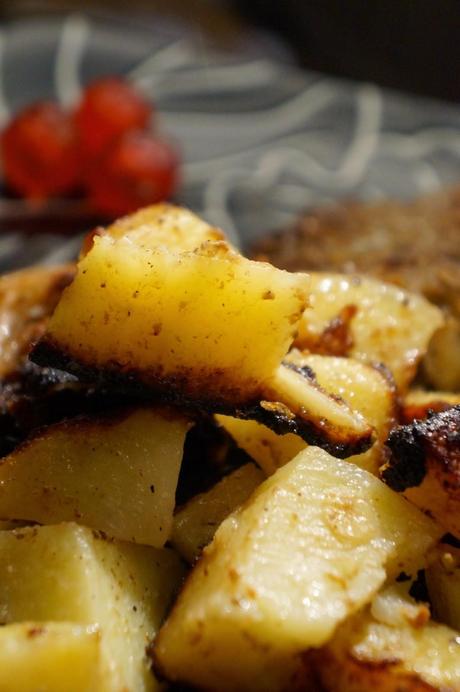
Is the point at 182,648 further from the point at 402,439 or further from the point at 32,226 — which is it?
the point at 32,226

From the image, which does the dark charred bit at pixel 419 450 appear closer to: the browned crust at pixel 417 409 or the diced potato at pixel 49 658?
the browned crust at pixel 417 409

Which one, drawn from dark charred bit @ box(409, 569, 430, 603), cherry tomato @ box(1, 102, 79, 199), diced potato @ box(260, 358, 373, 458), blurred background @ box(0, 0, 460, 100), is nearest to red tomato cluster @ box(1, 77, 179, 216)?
cherry tomato @ box(1, 102, 79, 199)

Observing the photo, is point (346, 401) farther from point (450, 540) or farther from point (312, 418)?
point (450, 540)

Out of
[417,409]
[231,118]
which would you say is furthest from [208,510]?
[231,118]

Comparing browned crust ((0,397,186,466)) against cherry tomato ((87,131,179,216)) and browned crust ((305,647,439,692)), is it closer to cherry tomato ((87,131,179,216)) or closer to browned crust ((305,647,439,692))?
browned crust ((305,647,439,692))

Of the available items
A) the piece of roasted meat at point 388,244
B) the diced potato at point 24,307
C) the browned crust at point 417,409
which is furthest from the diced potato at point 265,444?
the piece of roasted meat at point 388,244

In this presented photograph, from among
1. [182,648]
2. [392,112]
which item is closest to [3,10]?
[392,112]

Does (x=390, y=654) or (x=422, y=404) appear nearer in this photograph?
(x=390, y=654)
